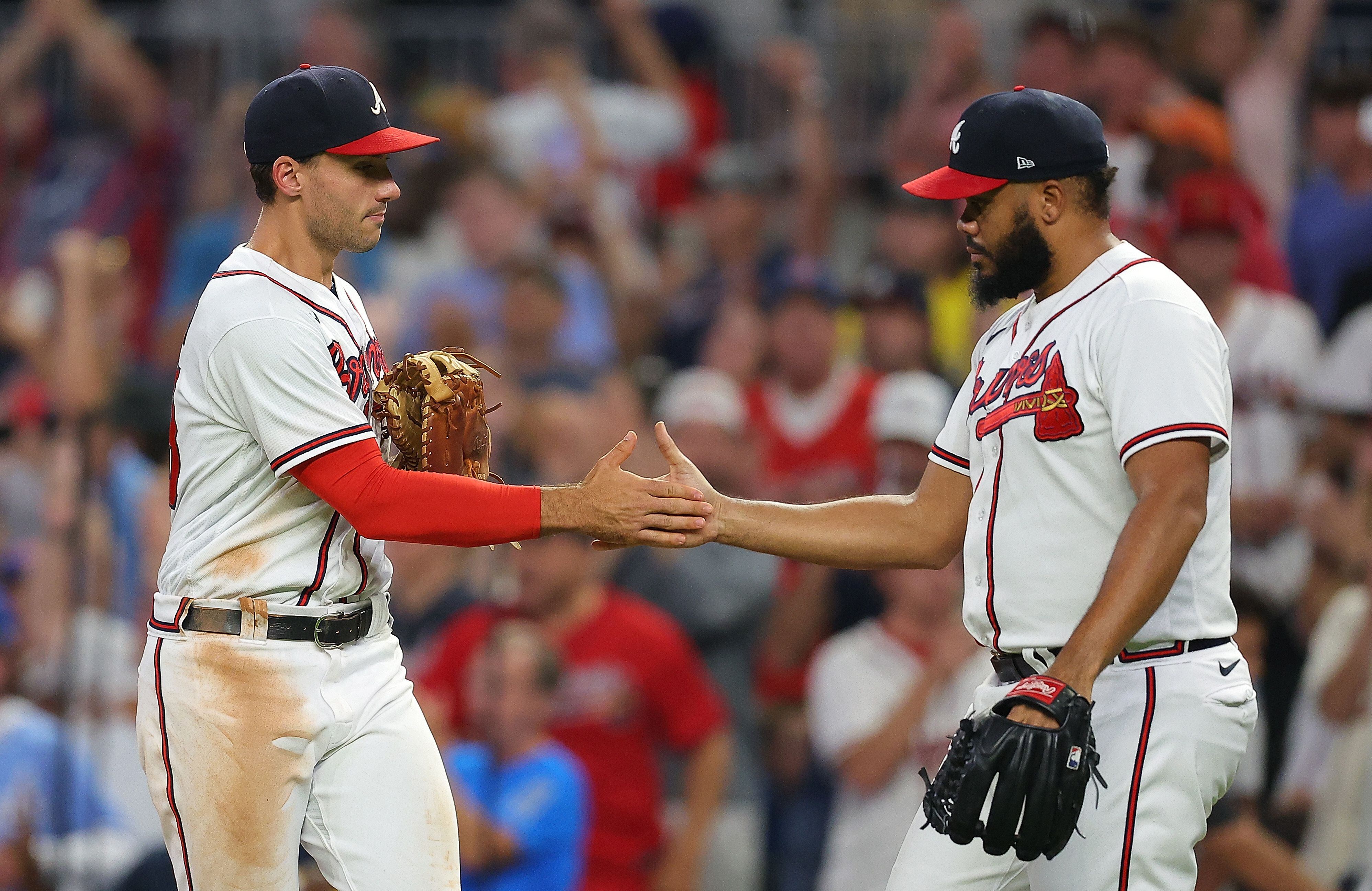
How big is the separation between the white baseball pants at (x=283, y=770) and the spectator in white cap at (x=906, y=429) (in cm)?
338

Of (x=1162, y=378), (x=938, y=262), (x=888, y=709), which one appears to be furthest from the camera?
(x=938, y=262)

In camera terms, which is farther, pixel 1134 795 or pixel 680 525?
pixel 680 525

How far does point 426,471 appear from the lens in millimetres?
3832

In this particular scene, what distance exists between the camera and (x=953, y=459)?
4227 mm

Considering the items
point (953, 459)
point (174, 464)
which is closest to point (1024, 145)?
point (953, 459)

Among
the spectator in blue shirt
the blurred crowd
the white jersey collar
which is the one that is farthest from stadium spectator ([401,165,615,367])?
the white jersey collar

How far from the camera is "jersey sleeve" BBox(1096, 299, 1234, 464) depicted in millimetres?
3455

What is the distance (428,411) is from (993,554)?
133 cm

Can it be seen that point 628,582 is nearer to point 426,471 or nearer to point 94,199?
point 426,471

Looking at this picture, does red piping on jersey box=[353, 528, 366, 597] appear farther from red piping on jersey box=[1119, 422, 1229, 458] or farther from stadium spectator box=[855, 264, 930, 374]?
stadium spectator box=[855, 264, 930, 374]

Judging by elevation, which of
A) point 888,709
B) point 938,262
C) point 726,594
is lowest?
point 888,709

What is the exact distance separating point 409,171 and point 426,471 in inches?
250

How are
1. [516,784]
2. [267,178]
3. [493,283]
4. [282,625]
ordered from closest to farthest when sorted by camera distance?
1. [282,625]
2. [267,178]
3. [516,784]
4. [493,283]

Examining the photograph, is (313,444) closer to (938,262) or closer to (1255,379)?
(1255,379)
